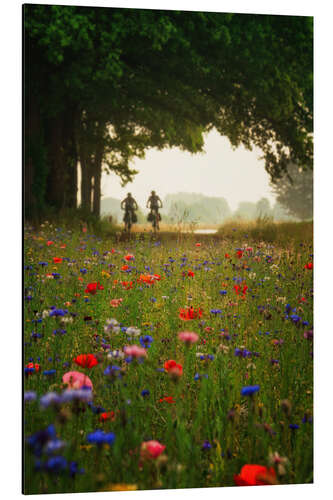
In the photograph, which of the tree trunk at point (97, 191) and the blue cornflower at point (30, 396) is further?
the tree trunk at point (97, 191)

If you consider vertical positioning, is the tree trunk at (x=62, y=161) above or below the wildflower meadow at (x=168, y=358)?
above

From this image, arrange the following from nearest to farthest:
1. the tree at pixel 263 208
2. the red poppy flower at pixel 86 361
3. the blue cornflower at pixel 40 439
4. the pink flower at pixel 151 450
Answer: the blue cornflower at pixel 40 439
the pink flower at pixel 151 450
the red poppy flower at pixel 86 361
the tree at pixel 263 208

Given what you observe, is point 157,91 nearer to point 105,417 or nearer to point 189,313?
point 189,313

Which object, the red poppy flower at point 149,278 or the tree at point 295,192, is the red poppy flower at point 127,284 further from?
the tree at point 295,192

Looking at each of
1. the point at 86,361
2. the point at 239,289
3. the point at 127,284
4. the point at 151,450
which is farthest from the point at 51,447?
the point at 239,289

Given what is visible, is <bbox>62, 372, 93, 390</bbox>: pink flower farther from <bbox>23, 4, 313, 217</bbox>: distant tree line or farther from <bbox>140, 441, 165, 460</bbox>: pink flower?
<bbox>23, 4, 313, 217</bbox>: distant tree line

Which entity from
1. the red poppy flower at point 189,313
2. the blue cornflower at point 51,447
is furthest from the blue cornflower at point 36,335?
the blue cornflower at point 51,447
